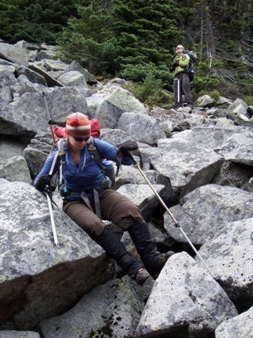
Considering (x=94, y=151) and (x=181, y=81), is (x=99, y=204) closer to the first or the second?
(x=94, y=151)

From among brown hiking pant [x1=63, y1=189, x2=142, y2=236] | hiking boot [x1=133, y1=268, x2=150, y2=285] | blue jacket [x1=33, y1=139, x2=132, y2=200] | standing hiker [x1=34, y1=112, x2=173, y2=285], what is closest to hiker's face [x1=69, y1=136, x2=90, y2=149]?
standing hiker [x1=34, y1=112, x2=173, y2=285]

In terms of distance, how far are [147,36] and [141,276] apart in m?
16.9

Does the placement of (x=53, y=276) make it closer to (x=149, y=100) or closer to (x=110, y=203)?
(x=110, y=203)

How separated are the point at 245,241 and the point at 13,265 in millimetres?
2639

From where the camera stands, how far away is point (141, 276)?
465 cm

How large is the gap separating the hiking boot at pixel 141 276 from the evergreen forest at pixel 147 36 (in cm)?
1171

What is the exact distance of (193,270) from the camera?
169 inches

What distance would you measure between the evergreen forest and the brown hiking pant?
10.9 metres

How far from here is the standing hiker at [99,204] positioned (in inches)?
191

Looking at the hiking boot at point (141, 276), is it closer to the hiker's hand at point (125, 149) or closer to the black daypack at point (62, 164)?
the black daypack at point (62, 164)

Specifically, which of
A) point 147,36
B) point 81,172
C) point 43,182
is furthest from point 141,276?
point 147,36

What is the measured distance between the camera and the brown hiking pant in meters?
4.94

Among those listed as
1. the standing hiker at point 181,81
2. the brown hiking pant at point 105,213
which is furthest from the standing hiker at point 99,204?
the standing hiker at point 181,81

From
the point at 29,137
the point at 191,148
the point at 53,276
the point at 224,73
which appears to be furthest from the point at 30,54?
the point at 53,276
